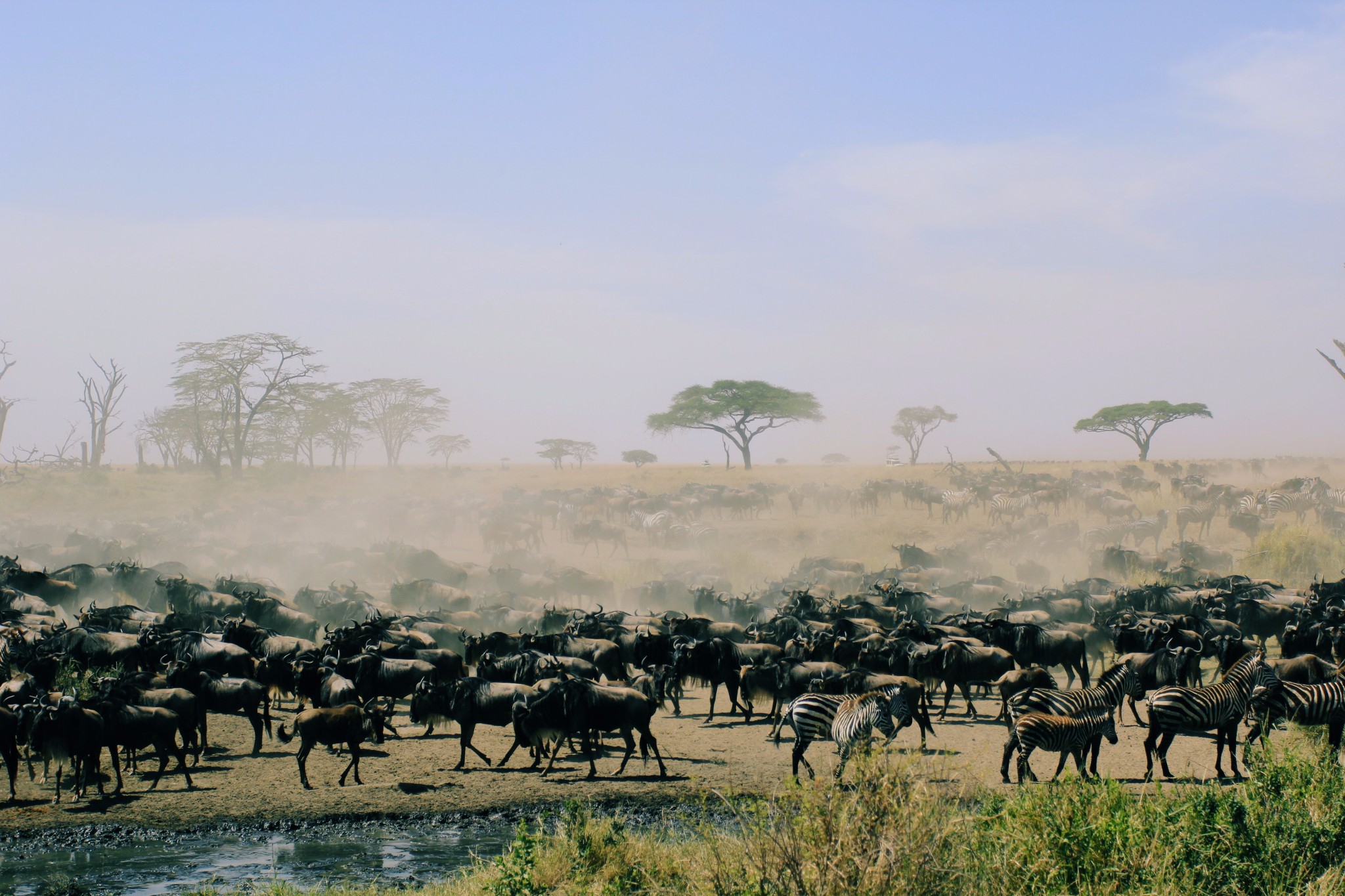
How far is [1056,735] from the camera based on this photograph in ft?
34.9

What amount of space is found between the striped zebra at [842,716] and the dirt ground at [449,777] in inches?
14.9

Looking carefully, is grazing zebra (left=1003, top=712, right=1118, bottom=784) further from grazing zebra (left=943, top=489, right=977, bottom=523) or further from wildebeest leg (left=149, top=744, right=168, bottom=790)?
grazing zebra (left=943, top=489, right=977, bottom=523)

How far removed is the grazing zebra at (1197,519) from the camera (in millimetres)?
37188

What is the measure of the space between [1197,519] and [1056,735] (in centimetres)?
3140

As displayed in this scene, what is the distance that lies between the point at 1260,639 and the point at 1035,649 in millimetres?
6415

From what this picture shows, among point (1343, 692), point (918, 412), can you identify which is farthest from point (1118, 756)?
point (918, 412)

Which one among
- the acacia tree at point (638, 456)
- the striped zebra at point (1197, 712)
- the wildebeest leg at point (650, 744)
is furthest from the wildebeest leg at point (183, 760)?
the acacia tree at point (638, 456)

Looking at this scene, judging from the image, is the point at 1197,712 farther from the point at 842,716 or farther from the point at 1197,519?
the point at 1197,519

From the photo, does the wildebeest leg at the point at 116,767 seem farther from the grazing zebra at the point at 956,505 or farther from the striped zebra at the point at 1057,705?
the grazing zebra at the point at 956,505

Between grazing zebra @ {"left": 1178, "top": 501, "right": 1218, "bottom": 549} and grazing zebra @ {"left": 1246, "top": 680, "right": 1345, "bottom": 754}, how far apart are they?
26.7 meters

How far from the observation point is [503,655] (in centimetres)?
1720

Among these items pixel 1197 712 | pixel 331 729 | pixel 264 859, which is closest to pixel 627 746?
pixel 331 729

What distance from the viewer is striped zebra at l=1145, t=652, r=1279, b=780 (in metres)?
11.2

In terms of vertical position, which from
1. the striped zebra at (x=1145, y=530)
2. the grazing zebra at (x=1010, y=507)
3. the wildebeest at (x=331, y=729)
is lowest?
the wildebeest at (x=331, y=729)
